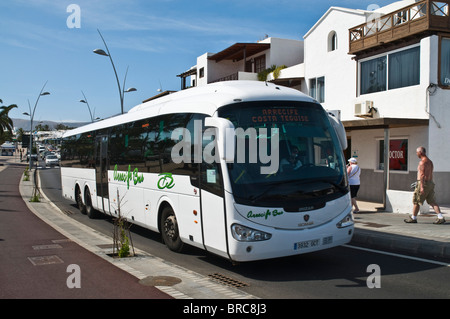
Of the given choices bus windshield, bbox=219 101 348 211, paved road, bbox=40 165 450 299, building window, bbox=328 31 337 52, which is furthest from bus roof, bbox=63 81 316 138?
building window, bbox=328 31 337 52

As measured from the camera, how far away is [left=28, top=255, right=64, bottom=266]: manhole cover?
777 centimetres

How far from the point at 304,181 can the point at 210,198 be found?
152cm

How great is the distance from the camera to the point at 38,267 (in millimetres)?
7457

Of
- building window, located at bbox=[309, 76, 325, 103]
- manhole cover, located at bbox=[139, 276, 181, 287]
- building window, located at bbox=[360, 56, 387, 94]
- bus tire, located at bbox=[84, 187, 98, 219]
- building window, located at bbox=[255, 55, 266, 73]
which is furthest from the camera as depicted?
building window, located at bbox=[255, 55, 266, 73]

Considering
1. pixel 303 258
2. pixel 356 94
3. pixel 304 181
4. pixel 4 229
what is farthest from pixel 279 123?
pixel 356 94

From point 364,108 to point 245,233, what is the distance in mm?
13685

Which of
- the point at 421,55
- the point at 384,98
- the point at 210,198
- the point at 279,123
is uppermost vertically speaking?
the point at 421,55

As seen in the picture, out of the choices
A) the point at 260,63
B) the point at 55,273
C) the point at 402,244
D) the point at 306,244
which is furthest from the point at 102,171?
the point at 260,63

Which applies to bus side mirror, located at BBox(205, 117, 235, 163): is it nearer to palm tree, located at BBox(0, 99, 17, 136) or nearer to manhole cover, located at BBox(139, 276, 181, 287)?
manhole cover, located at BBox(139, 276, 181, 287)

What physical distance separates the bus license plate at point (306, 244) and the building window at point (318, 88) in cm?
1761

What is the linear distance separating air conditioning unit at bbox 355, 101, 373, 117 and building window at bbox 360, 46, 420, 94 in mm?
774

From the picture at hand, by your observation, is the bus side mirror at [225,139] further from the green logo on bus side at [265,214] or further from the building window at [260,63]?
the building window at [260,63]

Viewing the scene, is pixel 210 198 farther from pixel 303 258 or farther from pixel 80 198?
pixel 80 198

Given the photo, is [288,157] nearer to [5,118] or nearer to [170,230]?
[170,230]
